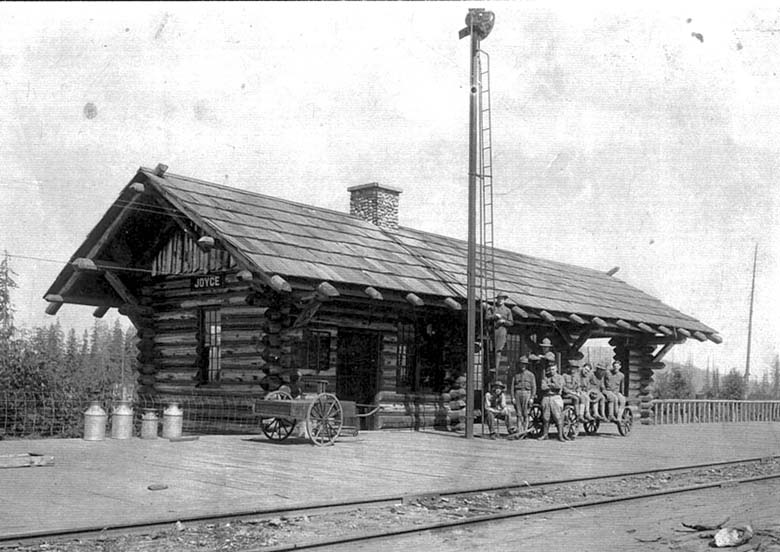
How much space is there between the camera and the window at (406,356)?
18.4 meters

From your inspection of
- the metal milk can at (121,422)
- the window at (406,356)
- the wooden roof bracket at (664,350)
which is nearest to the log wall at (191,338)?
the metal milk can at (121,422)

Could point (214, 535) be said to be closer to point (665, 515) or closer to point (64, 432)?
point (665, 515)

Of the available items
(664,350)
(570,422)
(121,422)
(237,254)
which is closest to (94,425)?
(121,422)

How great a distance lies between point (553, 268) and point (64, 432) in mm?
15667

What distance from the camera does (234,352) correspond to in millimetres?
16516

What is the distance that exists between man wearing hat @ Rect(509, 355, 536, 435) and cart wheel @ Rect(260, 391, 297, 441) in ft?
15.1

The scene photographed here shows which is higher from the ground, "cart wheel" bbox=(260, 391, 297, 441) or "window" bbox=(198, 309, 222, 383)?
"window" bbox=(198, 309, 222, 383)

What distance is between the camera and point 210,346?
17.5 metres

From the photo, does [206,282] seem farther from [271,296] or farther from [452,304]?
[452,304]

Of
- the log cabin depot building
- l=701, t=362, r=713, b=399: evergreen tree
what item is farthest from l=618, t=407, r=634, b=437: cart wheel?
l=701, t=362, r=713, b=399: evergreen tree

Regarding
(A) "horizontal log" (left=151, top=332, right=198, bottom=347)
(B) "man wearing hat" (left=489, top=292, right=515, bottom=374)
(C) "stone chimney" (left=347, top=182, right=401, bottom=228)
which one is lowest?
(A) "horizontal log" (left=151, top=332, right=198, bottom=347)

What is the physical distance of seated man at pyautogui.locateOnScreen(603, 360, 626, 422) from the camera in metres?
18.6

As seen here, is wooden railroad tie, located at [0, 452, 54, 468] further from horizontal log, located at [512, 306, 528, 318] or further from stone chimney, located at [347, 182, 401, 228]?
stone chimney, located at [347, 182, 401, 228]

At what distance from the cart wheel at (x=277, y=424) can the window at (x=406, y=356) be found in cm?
417
